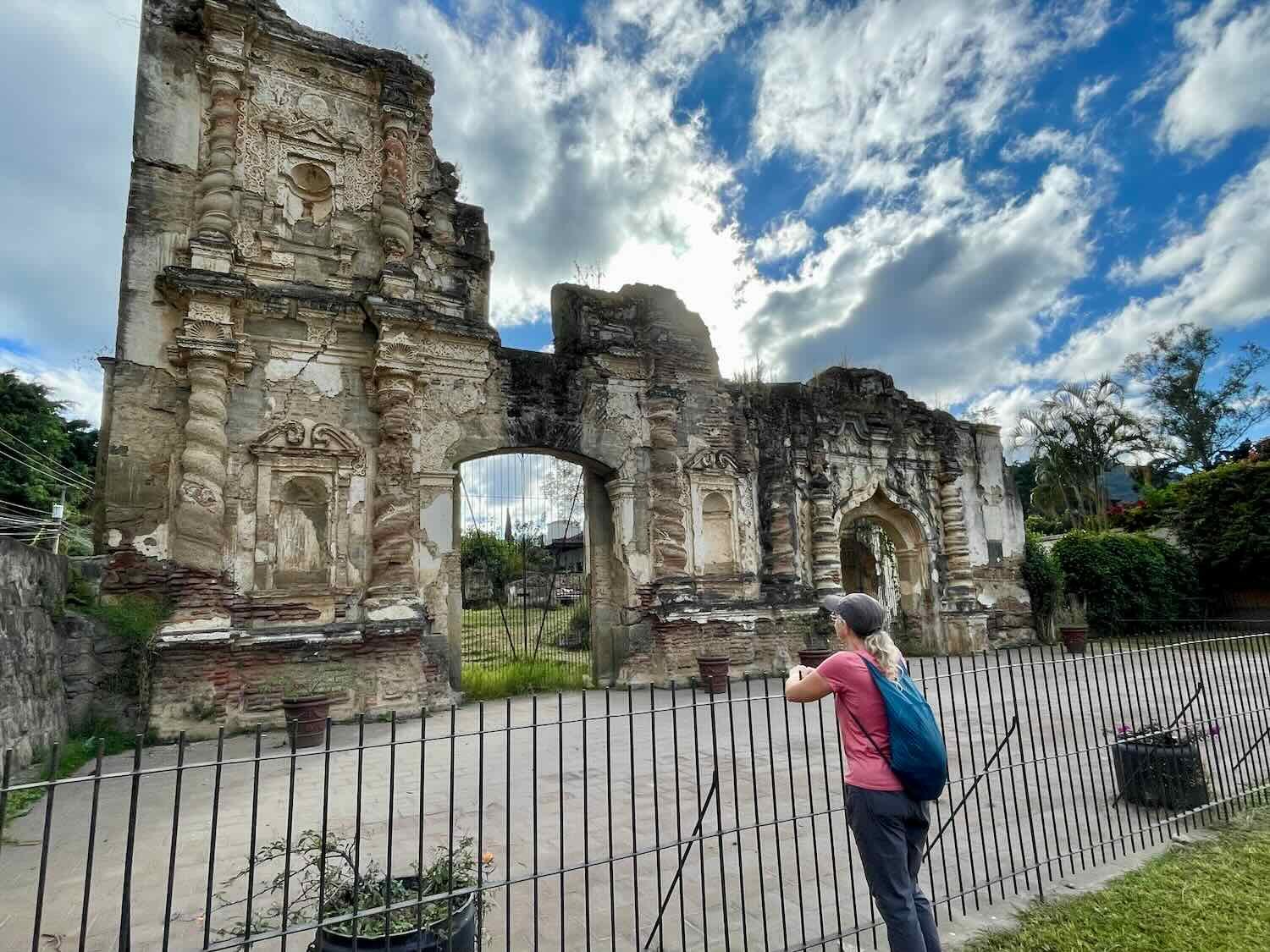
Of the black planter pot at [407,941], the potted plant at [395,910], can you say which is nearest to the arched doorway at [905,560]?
the potted plant at [395,910]

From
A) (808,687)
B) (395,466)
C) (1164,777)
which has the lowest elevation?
(1164,777)

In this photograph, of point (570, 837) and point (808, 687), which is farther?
point (570, 837)

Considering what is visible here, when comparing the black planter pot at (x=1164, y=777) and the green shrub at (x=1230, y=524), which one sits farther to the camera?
the green shrub at (x=1230, y=524)

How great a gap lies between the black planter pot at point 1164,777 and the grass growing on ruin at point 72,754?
773 centimetres

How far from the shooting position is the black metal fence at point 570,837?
2871 mm

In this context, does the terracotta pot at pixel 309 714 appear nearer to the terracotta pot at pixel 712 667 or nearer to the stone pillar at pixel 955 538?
the terracotta pot at pixel 712 667

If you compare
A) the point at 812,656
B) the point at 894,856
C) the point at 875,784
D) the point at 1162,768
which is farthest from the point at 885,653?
the point at 812,656

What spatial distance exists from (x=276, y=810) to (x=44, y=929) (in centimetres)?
190

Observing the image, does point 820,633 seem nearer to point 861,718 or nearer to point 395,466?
point 395,466

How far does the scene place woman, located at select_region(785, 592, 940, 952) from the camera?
9.29ft

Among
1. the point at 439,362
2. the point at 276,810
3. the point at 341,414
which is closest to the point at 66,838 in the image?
the point at 276,810

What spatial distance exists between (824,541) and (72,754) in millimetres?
A: 11127

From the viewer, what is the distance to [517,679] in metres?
10.7

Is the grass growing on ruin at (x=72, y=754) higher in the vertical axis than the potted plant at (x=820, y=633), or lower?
lower
